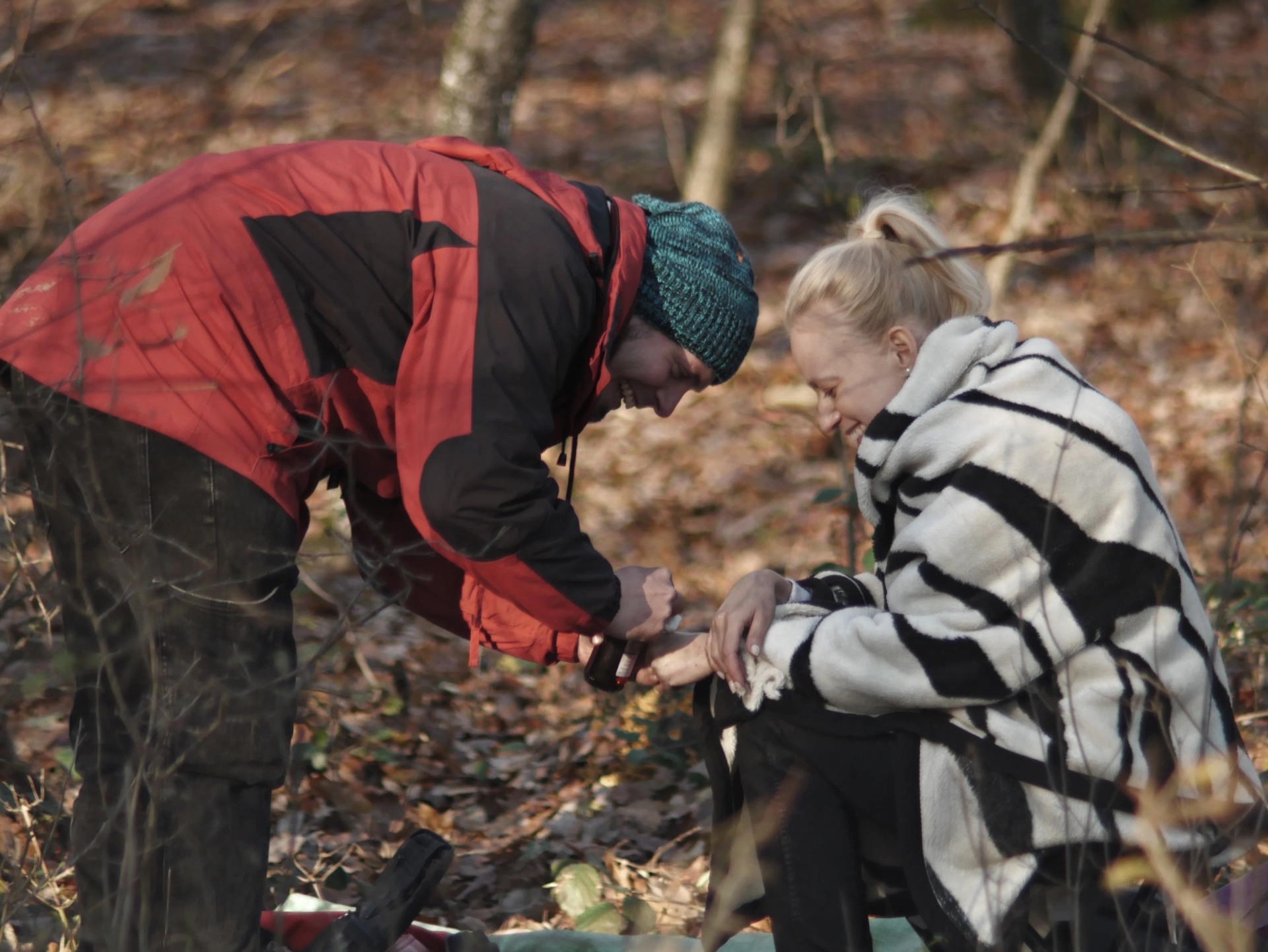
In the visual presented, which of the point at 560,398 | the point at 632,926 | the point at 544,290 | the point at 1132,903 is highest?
the point at 544,290

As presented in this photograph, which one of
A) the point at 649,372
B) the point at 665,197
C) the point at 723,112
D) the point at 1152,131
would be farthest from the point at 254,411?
the point at 665,197

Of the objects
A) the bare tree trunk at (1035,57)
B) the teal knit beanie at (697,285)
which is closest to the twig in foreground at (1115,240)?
the teal knit beanie at (697,285)

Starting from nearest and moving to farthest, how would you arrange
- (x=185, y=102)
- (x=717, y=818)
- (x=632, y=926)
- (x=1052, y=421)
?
(x=1052, y=421), (x=717, y=818), (x=632, y=926), (x=185, y=102)

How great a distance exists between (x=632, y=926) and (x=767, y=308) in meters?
6.07

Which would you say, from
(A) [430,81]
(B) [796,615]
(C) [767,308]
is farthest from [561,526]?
(A) [430,81]

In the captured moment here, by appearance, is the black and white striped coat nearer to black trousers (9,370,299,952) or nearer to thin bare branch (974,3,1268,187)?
thin bare branch (974,3,1268,187)

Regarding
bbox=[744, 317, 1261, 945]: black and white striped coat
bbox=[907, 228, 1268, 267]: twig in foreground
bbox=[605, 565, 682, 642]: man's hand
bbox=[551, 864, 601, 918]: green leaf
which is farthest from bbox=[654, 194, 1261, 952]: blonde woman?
bbox=[907, 228, 1268, 267]: twig in foreground

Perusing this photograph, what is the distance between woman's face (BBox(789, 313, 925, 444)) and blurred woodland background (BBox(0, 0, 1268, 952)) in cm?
57

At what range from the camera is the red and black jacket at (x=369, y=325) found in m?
2.45

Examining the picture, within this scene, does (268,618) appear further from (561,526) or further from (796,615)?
(796,615)

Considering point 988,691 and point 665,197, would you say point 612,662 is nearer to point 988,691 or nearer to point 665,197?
point 988,691

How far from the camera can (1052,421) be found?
245 centimetres

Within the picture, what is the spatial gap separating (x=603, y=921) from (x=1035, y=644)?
1414mm

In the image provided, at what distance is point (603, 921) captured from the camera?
3201mm
